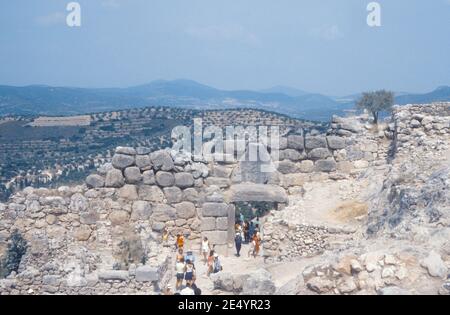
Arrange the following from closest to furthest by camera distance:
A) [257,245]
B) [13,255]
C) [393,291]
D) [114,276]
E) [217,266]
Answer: [393,291] → [114,276] → [217,266] → [13,255] → [257,245]

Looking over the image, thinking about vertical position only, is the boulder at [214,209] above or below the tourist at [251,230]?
above

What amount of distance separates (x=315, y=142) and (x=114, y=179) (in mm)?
5130

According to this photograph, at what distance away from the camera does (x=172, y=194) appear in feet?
40.6

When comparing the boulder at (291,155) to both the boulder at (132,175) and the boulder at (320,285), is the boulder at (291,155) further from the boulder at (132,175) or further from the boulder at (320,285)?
the boulder at (320,285)

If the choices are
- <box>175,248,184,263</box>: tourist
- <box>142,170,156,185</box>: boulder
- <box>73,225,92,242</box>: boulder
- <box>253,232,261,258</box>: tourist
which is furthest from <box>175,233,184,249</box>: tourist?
<box>73,225,92,242</box>: boulder

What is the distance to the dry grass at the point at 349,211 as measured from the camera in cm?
1170

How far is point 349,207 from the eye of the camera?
12125 millimetres

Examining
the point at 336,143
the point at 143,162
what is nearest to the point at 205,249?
the point at 143,162

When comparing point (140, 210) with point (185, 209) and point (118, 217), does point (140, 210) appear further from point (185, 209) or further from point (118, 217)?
point (185, 209)

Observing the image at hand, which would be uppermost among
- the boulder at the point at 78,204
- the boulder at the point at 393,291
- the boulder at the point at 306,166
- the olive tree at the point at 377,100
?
the olive tree at the point at 377,100

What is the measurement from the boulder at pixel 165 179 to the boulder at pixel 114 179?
33.6 inches

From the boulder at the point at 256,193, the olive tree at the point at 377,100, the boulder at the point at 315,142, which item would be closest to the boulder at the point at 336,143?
the boulder at the point at 315,142

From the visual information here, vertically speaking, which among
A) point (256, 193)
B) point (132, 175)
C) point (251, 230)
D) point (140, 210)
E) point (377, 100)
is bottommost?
point (251, 230)
